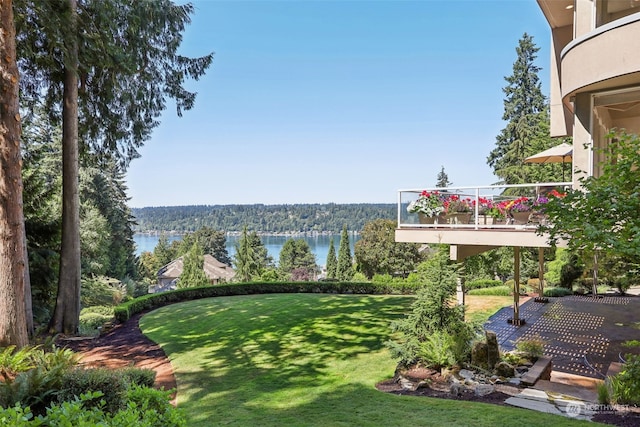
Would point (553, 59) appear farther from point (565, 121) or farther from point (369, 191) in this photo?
point (369, 191)

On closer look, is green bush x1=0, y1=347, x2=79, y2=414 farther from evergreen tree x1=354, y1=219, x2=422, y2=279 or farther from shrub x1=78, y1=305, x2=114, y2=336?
evergreen tree x1=354, y1=219, x2=422, y2=279

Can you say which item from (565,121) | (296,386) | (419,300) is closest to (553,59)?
(565,121)

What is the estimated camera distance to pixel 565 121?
415 inches

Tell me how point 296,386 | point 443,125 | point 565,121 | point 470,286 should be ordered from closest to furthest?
point 296,386 → point 565,121 → point 470,286 → point 443,125

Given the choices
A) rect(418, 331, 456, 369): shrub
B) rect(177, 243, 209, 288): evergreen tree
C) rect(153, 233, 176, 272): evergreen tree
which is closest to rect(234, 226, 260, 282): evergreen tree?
rect(177, 243, 209, 288): evergreen tree

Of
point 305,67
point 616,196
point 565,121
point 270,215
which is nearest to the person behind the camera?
point 616,196

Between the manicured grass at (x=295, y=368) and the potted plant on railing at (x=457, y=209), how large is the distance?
334 cm

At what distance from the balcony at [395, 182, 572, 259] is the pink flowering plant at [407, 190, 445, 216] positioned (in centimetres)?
11

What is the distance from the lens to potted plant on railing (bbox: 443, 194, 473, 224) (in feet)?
28.6

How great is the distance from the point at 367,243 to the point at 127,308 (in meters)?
31.4

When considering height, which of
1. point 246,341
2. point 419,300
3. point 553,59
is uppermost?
point 553,59

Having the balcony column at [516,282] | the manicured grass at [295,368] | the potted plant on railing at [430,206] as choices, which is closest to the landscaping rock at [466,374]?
the manicured grass at [295,368]

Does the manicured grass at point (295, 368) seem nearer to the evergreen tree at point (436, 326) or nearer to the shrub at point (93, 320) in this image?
the evergreen tree at point (436, 326)

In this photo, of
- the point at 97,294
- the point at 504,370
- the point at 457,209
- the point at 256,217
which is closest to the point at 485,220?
the point at 457,209
